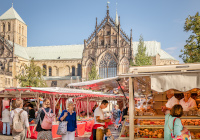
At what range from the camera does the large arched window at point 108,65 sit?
5438 cm

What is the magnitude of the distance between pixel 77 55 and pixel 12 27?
22.1 m

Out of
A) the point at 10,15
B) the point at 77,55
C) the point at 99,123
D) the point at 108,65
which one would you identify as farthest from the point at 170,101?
the point at 10,15

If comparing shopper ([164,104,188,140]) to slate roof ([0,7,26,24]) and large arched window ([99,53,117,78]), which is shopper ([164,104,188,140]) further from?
slate roof ([0,7,26,24])

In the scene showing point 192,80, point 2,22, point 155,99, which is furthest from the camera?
point 2,22

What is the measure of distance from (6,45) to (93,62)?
20960 mm

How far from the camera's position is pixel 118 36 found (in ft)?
178

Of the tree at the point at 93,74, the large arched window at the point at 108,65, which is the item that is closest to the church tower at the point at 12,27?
the large arched window at the point at 108,65

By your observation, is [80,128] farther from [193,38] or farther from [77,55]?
[77,55]

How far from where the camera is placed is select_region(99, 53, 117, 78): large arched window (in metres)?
54.4

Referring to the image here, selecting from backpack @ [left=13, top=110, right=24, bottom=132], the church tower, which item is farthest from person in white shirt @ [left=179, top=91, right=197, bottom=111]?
the church tower

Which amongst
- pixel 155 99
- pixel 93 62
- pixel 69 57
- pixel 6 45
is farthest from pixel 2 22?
pixel 155 99

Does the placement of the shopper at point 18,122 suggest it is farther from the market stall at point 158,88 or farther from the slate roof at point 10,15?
the slate roof at point 10,15

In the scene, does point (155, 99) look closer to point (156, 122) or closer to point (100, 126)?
point (156, 122)

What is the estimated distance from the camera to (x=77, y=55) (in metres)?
66.8
